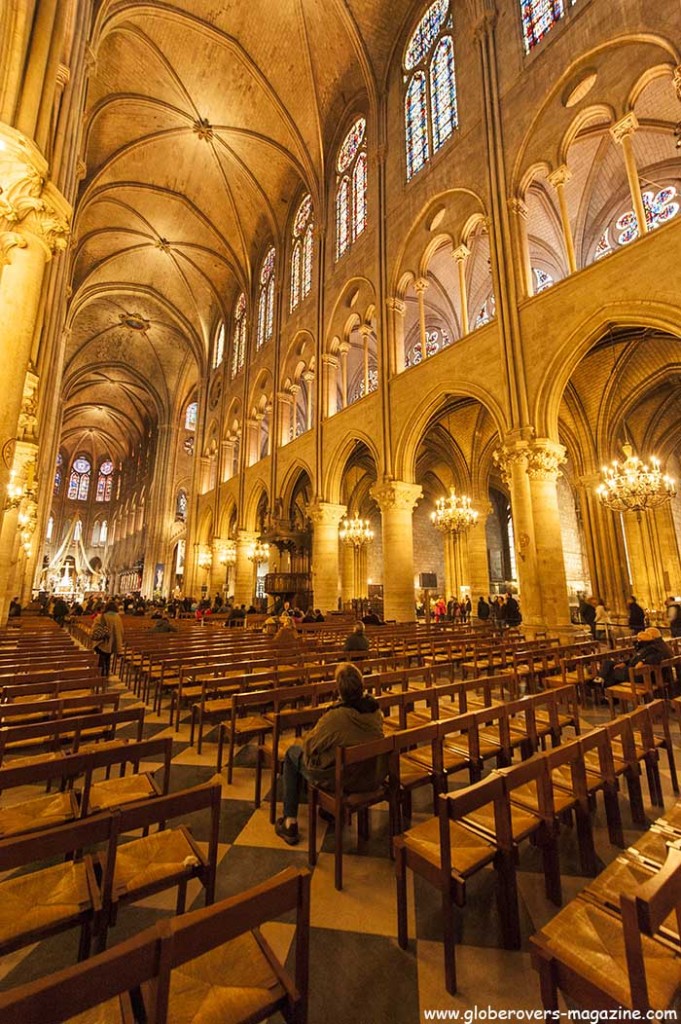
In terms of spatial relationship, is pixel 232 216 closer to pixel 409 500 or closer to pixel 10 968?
pixel 409 500

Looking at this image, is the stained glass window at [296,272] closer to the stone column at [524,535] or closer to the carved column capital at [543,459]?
the stone column at [524,535]

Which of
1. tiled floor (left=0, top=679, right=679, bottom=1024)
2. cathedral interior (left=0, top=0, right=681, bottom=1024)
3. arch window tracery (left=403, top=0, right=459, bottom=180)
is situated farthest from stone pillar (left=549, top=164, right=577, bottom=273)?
tiled floor (left=0, top=679, right=679, bottom=1024)

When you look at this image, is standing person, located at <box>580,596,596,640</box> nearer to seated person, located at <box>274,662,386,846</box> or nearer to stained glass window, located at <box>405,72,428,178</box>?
seated person, located at <box>274,662,386,846</box>

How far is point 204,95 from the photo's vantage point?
19016 millimetres

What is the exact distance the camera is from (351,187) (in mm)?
18172

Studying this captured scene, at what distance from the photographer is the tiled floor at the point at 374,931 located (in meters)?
1.74

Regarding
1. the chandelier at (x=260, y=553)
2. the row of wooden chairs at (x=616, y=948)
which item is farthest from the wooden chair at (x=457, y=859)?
the chandelier at (x=260, y=553)

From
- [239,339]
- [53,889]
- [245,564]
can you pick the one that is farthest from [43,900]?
[239,339]

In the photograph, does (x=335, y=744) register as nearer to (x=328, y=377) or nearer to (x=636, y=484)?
(x=636, y=484)

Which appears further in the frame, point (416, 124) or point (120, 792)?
point (416, 124)

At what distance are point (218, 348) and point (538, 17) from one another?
75.2ft

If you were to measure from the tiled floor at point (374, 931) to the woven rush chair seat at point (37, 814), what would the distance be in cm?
47

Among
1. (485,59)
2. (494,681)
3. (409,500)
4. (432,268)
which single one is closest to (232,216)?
(432,268)

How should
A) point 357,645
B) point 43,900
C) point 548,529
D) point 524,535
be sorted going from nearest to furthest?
point 43,900, point 357,645, point 548,529, point 524,535
